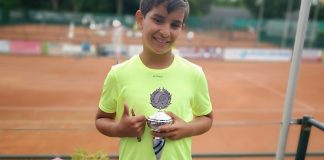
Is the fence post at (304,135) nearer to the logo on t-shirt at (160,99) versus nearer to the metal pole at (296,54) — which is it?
the metal pole at (296,54)

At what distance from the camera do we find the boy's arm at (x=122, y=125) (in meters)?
1.62

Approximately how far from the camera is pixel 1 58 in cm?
2019

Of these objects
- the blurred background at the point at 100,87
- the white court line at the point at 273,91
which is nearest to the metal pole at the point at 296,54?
the blurred background at the point at 100,87

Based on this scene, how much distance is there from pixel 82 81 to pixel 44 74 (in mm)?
2499

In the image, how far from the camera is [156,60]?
1.76 m

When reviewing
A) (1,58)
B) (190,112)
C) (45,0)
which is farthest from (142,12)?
(45,0)

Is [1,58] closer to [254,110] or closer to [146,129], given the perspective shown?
[254,110]

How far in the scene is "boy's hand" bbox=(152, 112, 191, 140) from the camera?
1607 millimetres

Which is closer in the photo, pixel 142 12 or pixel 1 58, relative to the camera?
pixel 142 12

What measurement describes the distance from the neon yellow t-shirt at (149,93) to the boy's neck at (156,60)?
2 centimetres

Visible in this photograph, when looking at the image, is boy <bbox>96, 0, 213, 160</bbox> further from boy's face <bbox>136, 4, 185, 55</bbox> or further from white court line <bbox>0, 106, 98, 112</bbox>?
white court line <bbox>0, 106, 98, 112</bbox>

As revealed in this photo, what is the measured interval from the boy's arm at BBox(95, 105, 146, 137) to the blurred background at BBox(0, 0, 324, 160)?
105 cm

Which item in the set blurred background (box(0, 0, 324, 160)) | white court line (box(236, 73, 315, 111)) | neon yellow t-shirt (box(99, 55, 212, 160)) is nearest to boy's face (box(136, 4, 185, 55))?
neon yellow t-shirt (box(99, 55, 212, 160))

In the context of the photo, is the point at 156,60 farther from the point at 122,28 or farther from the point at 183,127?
the point at 122,28
